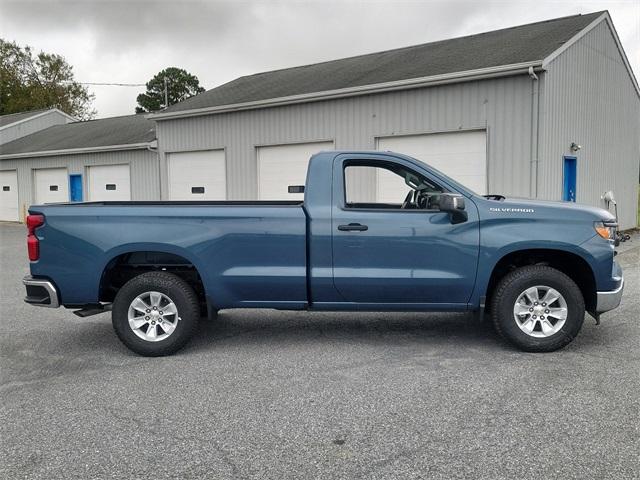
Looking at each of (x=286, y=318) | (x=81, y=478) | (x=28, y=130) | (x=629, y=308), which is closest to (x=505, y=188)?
(x=629, y=308)

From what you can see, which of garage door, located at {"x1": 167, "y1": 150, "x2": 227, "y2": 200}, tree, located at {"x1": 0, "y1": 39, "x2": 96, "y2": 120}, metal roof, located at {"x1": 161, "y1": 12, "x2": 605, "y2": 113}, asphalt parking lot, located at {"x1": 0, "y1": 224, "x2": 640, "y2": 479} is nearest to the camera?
asphalt parking lot, located at {"x1": 0, "y1": 224, "x2": 640, "y2": 479}

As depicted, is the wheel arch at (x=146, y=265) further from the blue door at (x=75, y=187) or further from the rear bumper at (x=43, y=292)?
the blue door at (x=75, y=187)

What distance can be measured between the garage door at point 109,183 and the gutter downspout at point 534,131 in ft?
49.9

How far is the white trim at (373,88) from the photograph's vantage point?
1221 centimetres

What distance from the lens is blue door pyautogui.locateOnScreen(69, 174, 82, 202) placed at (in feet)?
78.0

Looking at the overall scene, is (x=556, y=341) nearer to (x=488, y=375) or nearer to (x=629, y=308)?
(x=488, y=375)

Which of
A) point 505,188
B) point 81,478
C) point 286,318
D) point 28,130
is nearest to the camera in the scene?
point 81,478

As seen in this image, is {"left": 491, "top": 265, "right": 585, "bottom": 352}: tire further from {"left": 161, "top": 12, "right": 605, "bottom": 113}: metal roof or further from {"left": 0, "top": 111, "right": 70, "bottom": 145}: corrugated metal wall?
{"left": 0, "top": 111, "right": 70, "bottom": 145}: corrugated metal wall

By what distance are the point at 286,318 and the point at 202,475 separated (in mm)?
3825

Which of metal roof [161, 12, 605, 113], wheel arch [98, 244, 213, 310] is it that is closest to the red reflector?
wheel arch [98, 244, 213, 310]

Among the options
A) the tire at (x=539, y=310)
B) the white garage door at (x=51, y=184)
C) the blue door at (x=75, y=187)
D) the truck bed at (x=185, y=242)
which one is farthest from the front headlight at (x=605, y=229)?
the white garage door at (x=51, y=184)

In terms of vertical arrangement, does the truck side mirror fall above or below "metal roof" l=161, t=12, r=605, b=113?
below

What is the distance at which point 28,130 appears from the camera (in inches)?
1272

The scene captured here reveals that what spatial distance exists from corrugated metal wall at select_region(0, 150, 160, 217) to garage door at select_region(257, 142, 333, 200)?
5.84 m
